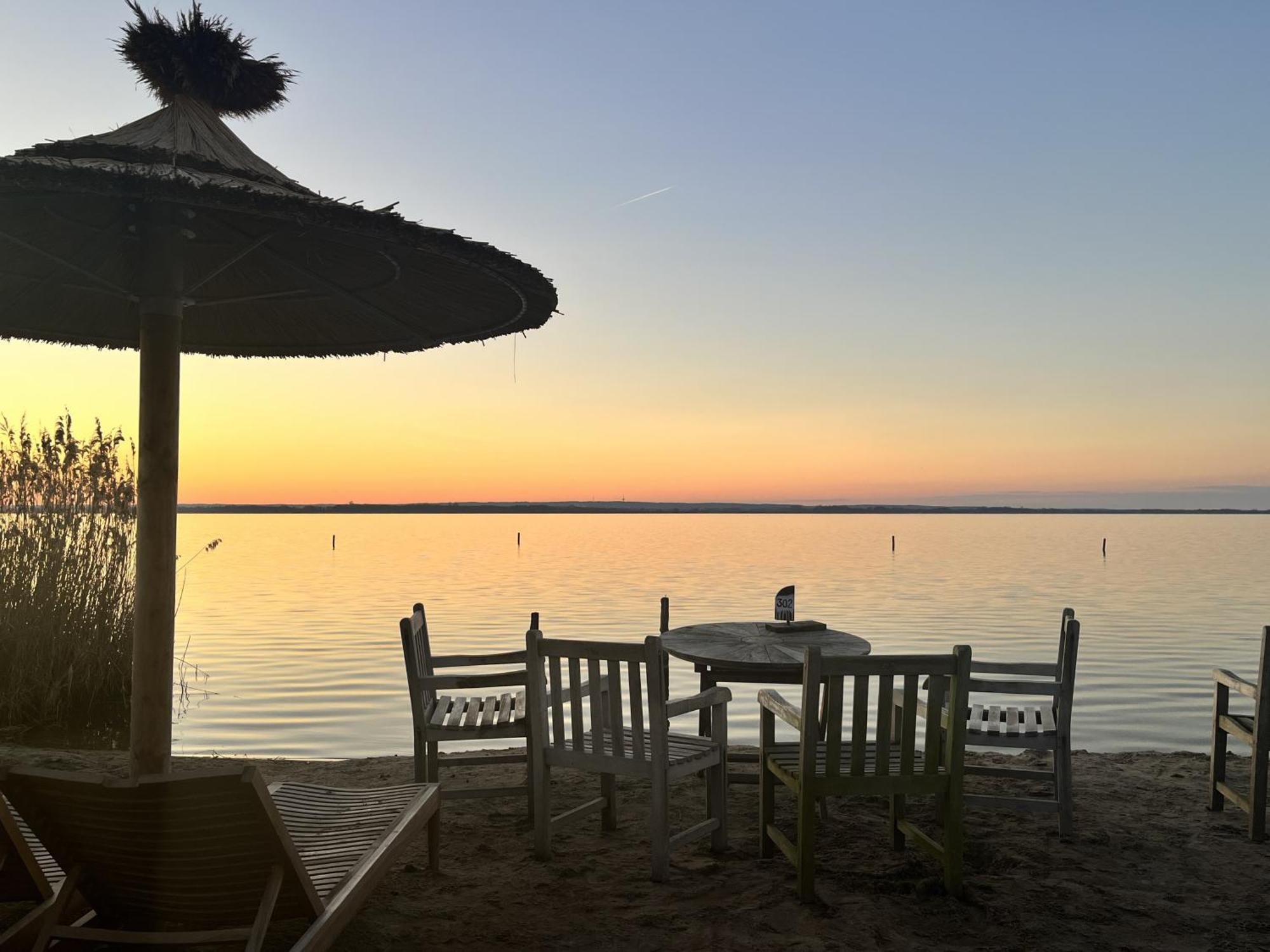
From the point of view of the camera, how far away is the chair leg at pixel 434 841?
3.44 m

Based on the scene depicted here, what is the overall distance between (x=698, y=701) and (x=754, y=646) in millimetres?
788

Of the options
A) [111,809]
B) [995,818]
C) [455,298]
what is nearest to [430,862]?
[111,809]

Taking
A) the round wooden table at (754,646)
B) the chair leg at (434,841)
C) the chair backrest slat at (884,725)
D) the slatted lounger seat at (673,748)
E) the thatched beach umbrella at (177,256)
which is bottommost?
the chair leg at (434,841)

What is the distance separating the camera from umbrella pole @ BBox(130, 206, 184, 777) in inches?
128

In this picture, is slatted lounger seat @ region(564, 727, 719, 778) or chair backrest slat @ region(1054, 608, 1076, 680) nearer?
slatted lounger seat @ region(564, 727, 719, 778)

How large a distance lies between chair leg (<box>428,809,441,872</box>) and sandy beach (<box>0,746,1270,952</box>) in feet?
0.16

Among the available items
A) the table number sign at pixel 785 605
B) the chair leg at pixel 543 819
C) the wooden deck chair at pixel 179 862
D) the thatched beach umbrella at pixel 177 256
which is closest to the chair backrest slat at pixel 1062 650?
the table number sign at pixel 785 605

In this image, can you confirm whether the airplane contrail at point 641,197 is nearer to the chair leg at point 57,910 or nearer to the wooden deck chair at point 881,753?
the wooden deck chair at point 881,753

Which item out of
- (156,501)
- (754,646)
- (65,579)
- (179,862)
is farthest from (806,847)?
(65,579)

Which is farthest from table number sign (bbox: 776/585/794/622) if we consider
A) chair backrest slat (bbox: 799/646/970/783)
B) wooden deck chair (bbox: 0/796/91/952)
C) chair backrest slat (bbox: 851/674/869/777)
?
wooden deck chair (bbox: 0/796/91/952)

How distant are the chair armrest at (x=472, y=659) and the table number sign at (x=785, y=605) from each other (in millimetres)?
1413

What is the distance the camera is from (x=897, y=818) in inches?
146

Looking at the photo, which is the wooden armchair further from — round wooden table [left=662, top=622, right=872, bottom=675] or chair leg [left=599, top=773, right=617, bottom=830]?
round wooden table [left=662, top=622, right=872, bottom=675]

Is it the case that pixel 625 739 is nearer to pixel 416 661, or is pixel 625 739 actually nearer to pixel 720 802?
pixel 720 802
